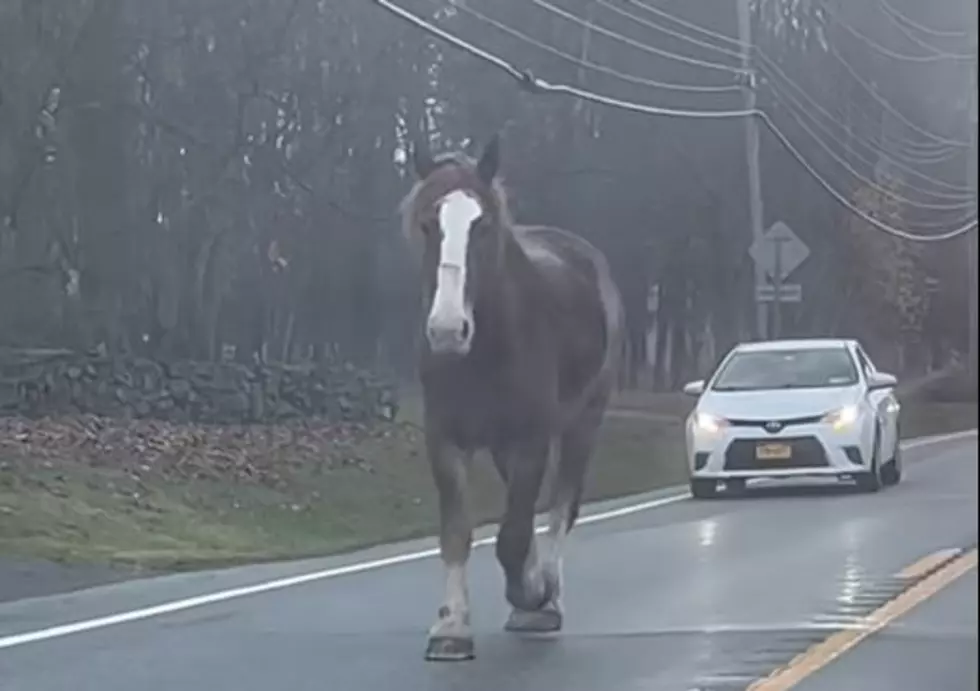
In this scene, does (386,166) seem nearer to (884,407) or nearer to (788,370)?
(788,370)

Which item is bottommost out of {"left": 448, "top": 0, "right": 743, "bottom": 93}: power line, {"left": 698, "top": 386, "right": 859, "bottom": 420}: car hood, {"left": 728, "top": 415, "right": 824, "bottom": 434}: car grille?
{"left": 728, "top": 415, "right": 824, "bottom": 434}: car grille

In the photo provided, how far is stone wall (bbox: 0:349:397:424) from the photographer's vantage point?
12508 mm

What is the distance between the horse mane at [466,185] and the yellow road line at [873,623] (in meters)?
2.21

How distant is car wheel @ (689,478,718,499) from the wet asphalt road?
0.94 ft

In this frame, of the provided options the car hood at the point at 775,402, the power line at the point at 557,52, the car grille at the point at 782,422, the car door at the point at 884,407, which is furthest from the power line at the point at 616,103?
the car grille at the point at 782,422

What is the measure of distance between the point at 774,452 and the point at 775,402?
5.47 feet

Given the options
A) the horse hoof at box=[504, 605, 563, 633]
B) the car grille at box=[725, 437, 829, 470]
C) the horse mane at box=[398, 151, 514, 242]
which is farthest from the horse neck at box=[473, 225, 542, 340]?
the car grille at box=[725, 437, 829, 470]

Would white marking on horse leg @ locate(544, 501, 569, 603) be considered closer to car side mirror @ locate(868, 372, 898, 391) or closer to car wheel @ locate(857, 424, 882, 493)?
car wheel @ locate(857, 424, 882, 493)

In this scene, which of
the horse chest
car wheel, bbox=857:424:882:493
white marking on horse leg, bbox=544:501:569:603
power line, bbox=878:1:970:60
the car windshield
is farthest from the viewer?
car wheel, bbox=857:424:882:493

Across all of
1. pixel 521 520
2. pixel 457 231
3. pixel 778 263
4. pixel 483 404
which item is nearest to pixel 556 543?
pixel 521 520

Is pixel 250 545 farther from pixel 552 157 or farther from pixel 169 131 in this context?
pixel 552 157

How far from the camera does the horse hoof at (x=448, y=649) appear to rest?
35.5 ft

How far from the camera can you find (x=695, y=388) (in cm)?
1052

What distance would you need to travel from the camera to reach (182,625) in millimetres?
12625
